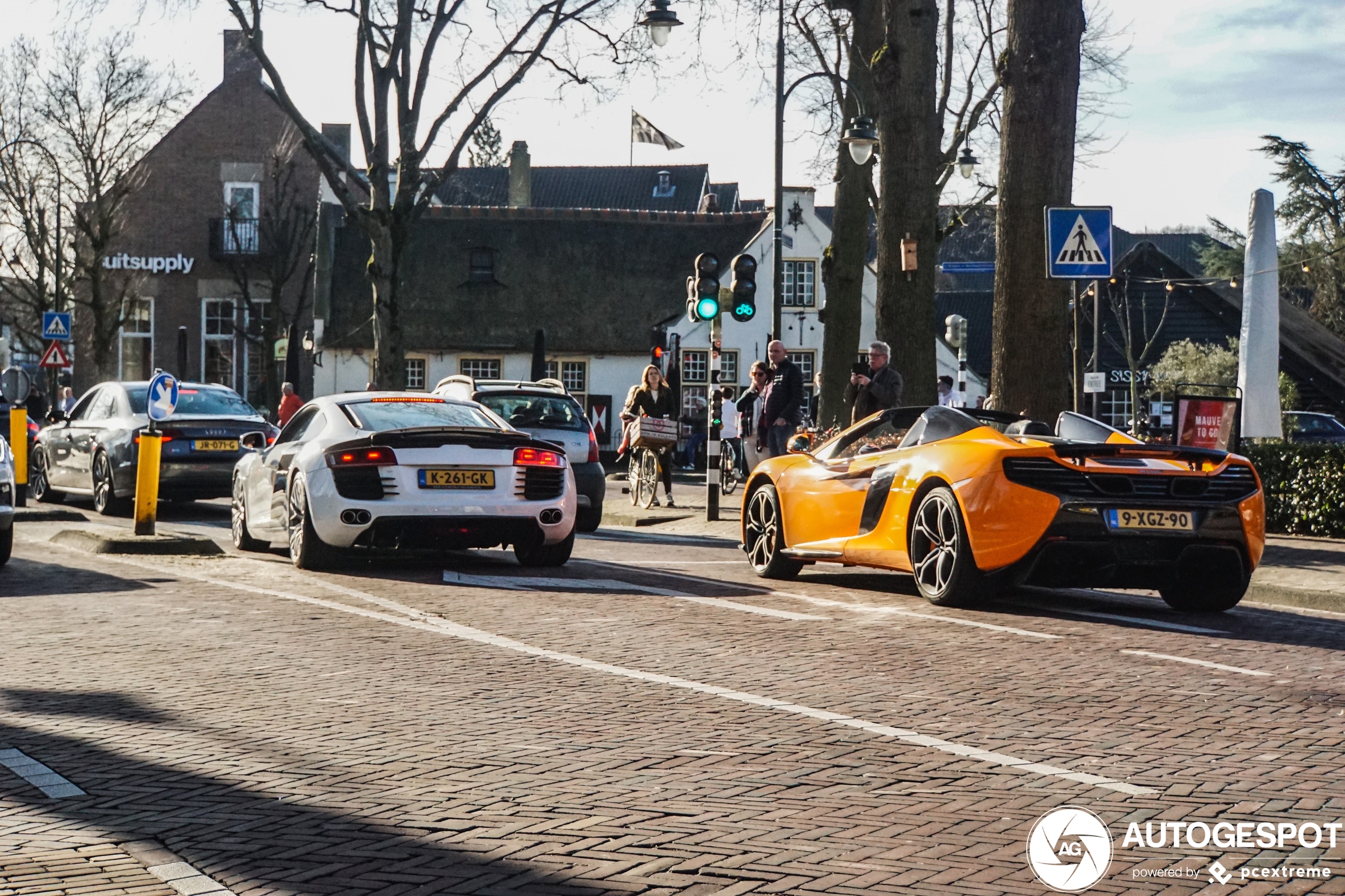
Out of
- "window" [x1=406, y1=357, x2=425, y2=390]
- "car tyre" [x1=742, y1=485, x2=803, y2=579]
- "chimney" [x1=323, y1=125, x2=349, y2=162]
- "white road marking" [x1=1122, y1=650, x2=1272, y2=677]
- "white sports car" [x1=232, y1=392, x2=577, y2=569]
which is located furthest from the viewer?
"chimney" [x1=323, y1=125, x2=349, y2=162]

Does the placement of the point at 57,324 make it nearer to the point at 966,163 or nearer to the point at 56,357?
the point at 56,357

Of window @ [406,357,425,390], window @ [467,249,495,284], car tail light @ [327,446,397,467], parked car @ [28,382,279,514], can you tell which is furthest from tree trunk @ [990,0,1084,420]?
window @ [467,249,495,284]

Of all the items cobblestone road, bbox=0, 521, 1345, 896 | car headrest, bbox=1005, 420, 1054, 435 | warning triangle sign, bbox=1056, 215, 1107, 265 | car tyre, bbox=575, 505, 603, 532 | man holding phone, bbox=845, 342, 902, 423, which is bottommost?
cobblestone road, bbox=0, 521, 1345, 896

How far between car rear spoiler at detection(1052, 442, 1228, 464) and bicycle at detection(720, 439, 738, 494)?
16900mm

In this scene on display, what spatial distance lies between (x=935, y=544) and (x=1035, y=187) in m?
5.46

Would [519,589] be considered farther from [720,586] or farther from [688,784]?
[688,784]

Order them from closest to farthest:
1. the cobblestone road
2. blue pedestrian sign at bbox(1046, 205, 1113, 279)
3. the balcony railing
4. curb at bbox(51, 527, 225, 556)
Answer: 1. the cobblestone road
2. blue pedestrian sign at bbox(1046, 205, 1113, 279)
3. curb at bbox(51, 527, 225, 556)
4. the balcony railing

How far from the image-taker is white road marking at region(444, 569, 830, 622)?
426 inches

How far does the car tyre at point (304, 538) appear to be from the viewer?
41.7 feet

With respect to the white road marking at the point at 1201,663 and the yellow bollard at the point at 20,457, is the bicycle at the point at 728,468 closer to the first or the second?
the yellow bollard at the point at 20,457

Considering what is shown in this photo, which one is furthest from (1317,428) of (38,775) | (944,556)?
(38,775)

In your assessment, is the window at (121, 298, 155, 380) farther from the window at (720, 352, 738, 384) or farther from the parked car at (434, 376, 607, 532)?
the parked car at (434, 376, 607, 532)

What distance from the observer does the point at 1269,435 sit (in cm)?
1805

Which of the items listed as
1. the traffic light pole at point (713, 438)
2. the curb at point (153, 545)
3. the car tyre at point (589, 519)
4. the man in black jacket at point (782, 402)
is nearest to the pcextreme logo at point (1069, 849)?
the curb at point (153, 545)
